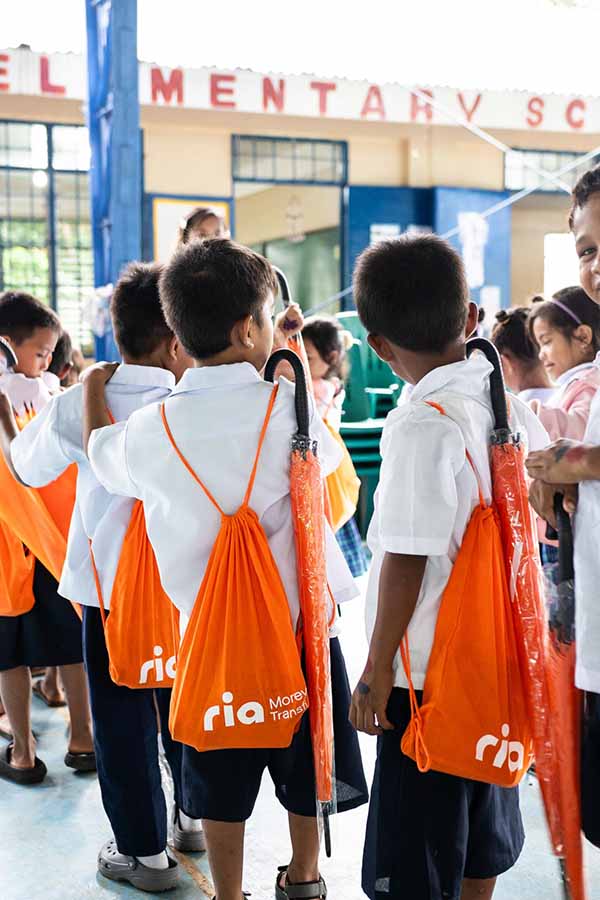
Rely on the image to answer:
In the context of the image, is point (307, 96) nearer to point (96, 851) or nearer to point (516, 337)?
point (516, 337)

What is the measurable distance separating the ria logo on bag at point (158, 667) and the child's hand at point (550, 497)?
897mm

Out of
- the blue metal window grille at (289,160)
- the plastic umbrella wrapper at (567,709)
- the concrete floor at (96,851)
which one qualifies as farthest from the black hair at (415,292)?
the blue metal window grille at (289,160)

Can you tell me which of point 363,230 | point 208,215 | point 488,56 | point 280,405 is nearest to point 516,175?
point 363,230

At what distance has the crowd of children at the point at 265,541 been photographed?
4.42ft

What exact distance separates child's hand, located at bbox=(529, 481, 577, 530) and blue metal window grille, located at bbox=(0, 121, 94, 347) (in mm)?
8092

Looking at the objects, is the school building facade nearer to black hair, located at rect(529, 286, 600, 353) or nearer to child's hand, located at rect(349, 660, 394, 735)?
black hair, located at rect(529, 286, 600, 353)

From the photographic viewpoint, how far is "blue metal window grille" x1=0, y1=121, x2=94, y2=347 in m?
8.92

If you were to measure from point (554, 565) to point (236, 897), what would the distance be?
835mm

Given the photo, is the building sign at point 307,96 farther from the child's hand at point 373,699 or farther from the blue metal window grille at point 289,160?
the child's hand at point 373,699

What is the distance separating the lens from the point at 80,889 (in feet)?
6.79

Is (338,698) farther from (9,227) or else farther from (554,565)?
(9,227)

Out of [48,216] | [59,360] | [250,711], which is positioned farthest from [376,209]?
[250,711]

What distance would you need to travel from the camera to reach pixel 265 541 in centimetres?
155

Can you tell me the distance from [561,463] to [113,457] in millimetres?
793
